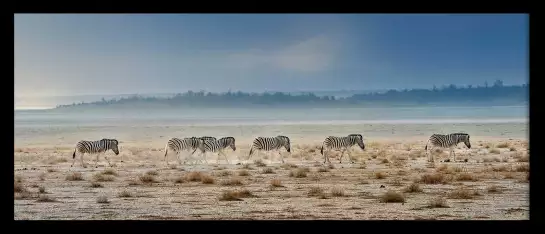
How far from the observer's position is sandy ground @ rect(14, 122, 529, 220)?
10.6 metres

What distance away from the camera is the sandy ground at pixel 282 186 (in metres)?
10.6

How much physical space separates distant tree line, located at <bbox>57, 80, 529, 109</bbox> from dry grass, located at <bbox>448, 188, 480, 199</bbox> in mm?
26259

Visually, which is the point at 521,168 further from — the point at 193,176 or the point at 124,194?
the point at 124,194

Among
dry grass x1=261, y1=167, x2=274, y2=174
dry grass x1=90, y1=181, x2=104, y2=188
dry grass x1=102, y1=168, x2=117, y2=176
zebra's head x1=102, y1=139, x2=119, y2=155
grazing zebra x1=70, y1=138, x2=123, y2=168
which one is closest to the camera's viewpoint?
dry grass x1=90, y1=181, x2=104, y2=188

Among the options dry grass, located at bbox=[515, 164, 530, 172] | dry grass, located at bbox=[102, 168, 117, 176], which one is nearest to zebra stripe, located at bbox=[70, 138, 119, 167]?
dry grass, located at bbox=[102, 168, 117, 176]

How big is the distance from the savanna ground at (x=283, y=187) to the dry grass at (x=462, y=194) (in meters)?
0.02

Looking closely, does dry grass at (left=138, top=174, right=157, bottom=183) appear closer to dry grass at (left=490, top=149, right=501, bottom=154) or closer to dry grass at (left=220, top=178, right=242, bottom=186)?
dry grass at (left=220, top=178, right=242, bottom=186)

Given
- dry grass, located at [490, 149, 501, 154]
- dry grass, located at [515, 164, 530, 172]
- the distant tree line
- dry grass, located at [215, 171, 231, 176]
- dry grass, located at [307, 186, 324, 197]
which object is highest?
the distant tree line

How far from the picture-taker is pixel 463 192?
13594 mm

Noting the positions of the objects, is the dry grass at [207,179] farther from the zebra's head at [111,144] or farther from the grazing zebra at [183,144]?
the grazing zebra at [183,144]

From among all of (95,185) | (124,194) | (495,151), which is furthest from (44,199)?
(495,151)

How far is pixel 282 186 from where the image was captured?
1488 cm

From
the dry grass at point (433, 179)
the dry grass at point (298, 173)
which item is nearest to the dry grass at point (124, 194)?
the dry grass at point (298, 173)
